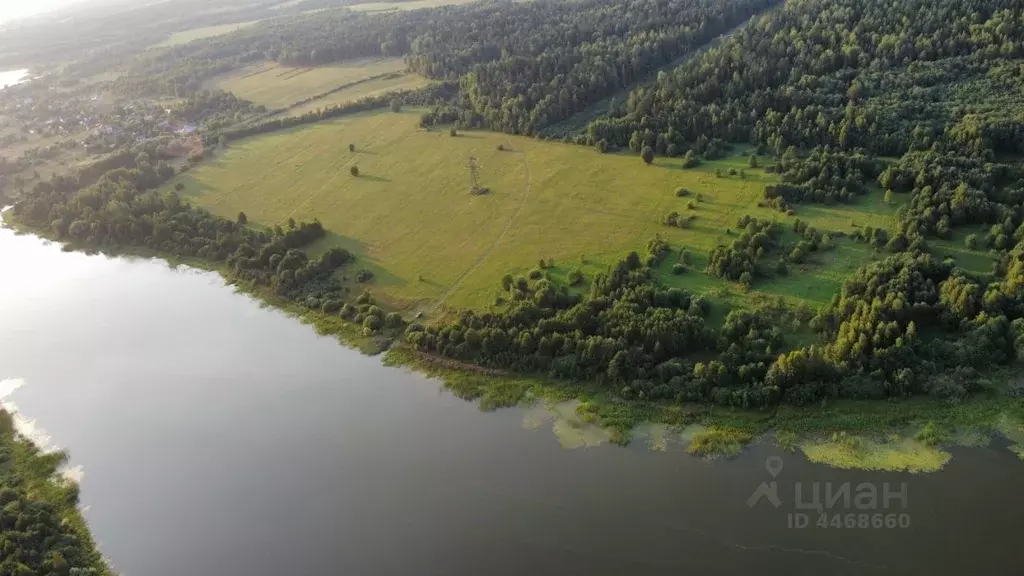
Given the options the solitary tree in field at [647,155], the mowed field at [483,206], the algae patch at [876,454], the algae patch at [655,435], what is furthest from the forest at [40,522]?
the solitary tree in field at [647,155]

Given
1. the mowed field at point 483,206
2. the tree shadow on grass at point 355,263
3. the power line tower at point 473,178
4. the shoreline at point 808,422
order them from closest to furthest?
the shoreline at point 808,422, the mowed field at point 483,206, the tree shadow on grass at point 355,263, the power line tower at point 473,178

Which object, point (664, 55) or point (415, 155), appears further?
point (664, 55)

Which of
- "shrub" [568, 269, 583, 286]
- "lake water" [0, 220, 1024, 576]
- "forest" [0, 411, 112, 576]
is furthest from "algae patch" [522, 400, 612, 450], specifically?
"forest" [0, 411, 112, 576]

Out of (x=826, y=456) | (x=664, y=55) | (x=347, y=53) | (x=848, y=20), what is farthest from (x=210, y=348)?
(x=347, y=53)

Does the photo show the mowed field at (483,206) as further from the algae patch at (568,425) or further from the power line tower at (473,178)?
the algae patch at (568,425)

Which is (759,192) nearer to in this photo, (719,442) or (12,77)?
(719,442)

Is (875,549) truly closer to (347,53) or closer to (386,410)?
(386,410)
